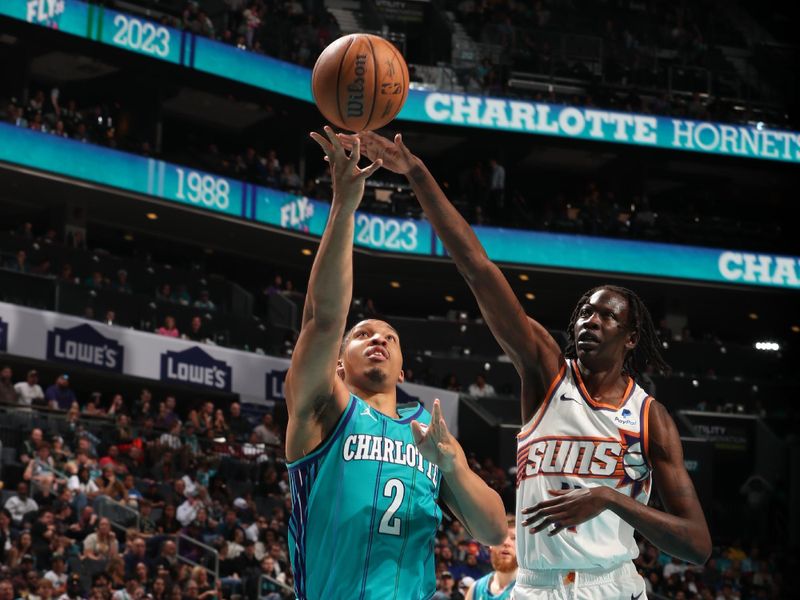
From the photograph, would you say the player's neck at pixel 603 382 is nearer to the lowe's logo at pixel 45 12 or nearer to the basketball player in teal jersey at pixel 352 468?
the basketball player in teal jersey at pixel 352 468

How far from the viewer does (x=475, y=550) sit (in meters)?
19.6

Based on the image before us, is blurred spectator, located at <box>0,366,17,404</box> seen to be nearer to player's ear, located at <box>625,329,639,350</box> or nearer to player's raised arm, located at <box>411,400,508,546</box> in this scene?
player's raised arm, located at <box>411,400,508,546</box>

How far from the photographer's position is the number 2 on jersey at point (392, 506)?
5535mm

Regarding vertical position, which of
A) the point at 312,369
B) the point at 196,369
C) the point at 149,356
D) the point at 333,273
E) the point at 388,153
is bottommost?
the point at 312,369

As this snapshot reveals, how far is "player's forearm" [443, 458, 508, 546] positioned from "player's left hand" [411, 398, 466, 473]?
275 millimetres

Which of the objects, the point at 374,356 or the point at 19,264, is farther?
the point at 19,264

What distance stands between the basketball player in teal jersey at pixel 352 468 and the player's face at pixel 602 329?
2.20 feet

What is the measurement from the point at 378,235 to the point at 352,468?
26.8 meters

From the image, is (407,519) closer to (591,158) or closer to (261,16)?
(261,16)

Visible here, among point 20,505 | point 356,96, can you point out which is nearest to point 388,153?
point 356,96

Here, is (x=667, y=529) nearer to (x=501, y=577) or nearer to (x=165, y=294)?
(x=501, y=577)

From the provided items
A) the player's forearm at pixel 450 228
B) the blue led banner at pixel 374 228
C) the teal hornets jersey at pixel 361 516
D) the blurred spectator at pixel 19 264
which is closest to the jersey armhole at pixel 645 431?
the player's forearm at pixel 450 228

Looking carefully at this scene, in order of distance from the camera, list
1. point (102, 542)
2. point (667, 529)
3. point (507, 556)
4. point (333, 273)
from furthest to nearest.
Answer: point (102, 542)
point (507, 556)
point (333, 273)
point (667, 529)

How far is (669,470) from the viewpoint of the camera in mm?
5020
